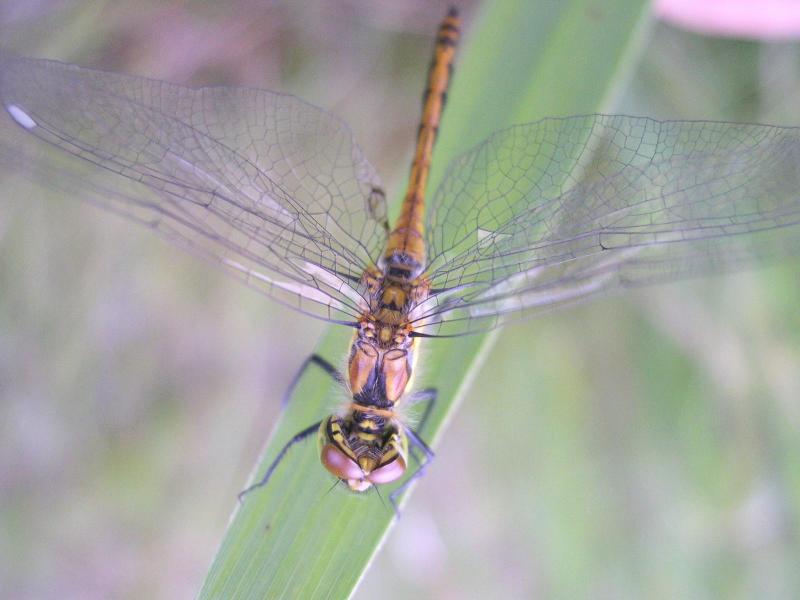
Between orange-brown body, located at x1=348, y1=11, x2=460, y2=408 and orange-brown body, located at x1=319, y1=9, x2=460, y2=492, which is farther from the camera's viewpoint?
orange-brown body, located at x1=348, y1=11, x2=460, y2=408

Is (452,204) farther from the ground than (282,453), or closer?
farther from the ground

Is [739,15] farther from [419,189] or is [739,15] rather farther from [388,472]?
[388,472]

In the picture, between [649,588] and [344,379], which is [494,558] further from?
[344,379]

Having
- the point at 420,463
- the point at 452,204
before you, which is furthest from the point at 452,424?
the point at 452,204

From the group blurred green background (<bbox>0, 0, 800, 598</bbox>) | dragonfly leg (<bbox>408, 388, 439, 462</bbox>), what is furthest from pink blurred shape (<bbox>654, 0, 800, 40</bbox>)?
dragonfly leg (<bbox>408, 388, 439, 462</bbox>)

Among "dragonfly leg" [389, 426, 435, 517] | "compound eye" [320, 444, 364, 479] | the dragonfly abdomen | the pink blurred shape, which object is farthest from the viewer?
the pink blurred shape

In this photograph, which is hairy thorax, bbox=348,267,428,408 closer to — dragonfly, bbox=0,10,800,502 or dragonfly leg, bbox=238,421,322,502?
dragonfly, bbox=0,10,800,502
